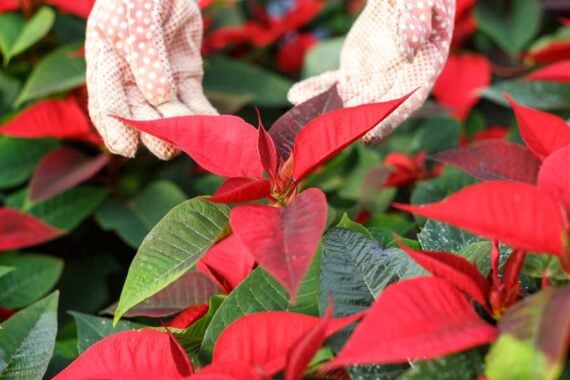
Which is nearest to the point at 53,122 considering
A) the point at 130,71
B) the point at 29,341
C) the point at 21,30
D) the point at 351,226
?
the point at 21,30

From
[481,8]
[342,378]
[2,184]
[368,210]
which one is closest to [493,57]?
[481,8]

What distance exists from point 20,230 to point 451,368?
1.91ft

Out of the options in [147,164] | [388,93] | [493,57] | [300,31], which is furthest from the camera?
[300,31]

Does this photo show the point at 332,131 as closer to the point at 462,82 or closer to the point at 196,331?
the point at 196,331

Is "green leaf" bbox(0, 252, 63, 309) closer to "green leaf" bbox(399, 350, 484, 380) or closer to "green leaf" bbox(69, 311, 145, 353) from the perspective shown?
"green leaf" bbox(69, 311, 145, 353)

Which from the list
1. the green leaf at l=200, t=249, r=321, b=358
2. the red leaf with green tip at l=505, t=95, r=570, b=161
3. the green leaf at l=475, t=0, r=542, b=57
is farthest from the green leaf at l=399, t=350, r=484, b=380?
the green leaf at l=475, t=0, r=542, b=57

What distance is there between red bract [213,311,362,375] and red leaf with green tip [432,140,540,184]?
0.26 m

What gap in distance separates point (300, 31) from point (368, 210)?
687mm

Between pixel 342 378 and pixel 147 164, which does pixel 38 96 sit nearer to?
pixel 147 164

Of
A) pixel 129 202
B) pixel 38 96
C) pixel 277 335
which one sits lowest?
pixel 129 202

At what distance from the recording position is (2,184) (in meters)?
1.03

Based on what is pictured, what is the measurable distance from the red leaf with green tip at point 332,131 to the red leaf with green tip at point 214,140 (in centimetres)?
4

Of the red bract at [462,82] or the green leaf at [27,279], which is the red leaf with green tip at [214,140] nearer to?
the green leaf at [27,279]

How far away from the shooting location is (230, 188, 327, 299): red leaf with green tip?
1.59 feet
